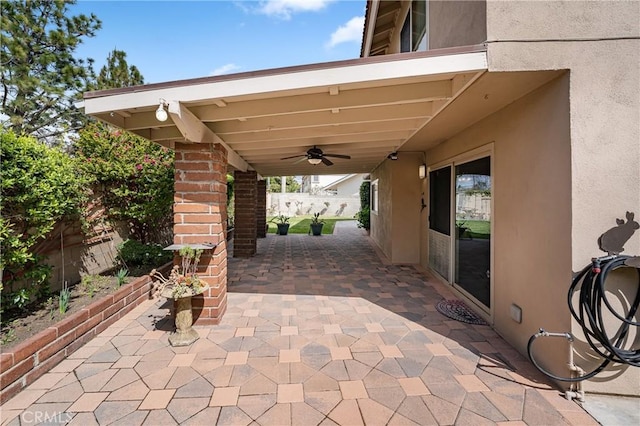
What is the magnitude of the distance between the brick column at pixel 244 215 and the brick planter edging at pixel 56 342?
425 centimetres

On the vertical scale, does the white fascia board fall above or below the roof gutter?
below

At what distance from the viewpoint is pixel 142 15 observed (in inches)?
273

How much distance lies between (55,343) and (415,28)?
7401 millimetres

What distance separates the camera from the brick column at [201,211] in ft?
12.7

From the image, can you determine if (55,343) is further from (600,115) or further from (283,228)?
(283,228)

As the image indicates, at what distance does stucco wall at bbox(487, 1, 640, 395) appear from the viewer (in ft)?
8.20

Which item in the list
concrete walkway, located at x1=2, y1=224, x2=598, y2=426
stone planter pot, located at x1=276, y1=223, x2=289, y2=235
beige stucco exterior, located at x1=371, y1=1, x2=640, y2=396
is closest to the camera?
concrete walkway, located at x1=2, y1=224, x2=598, y2=426

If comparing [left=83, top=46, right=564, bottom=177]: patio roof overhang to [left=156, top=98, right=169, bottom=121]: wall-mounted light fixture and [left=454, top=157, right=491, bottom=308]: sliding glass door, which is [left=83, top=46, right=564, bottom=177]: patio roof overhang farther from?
[left=454, top=157, right=491, bottom=308]: sliding glass door

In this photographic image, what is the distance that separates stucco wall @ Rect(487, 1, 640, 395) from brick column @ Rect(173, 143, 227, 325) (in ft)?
12.8

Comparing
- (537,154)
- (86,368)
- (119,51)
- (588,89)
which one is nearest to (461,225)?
(537,154)

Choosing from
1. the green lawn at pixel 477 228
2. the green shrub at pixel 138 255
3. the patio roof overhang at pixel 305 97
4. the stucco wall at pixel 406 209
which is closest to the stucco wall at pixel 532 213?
the green lawn at pixel 477 228

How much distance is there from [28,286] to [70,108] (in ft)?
45.0

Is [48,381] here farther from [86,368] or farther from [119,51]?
[119,51]

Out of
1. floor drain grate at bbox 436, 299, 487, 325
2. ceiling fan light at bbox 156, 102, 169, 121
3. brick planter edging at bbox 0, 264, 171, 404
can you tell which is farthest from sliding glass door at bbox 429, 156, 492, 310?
brick planter edging at bbox 0, 264, 171, 404
